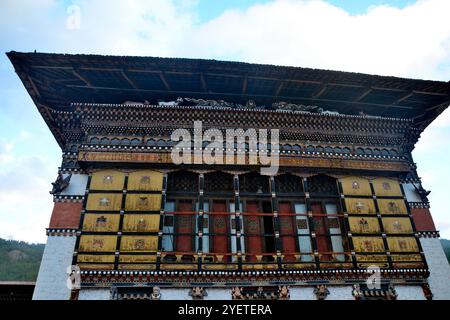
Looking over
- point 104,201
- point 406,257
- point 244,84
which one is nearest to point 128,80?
point 244,84

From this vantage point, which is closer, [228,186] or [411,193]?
[228,186]

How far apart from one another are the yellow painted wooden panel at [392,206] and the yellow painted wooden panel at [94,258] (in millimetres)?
9176

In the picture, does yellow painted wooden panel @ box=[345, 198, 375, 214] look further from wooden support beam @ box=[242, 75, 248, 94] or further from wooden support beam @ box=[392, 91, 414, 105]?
wooden support beam @ box=[242, 75, 248, 94]

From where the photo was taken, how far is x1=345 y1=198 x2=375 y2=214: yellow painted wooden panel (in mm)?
10938

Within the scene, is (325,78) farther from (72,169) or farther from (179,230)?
(72,169)

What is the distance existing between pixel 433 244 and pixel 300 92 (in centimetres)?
744

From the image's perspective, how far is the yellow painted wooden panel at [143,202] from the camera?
1012 centimetres

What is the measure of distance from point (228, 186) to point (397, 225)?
6.02 m

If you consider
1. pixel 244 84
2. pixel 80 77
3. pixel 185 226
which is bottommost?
pixel 185 226

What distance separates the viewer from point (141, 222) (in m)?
9.91

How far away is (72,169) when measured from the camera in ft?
36.6

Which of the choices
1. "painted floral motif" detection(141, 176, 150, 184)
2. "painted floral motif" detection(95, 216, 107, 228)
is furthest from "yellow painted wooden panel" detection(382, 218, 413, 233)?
"painted floral motif" detection(95, 216, 107, 228)

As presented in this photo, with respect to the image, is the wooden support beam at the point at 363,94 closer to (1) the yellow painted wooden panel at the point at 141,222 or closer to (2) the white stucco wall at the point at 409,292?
(2) the white stucco wall at the point at 409,292

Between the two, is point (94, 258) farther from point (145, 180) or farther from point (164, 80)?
point (164, 80)
